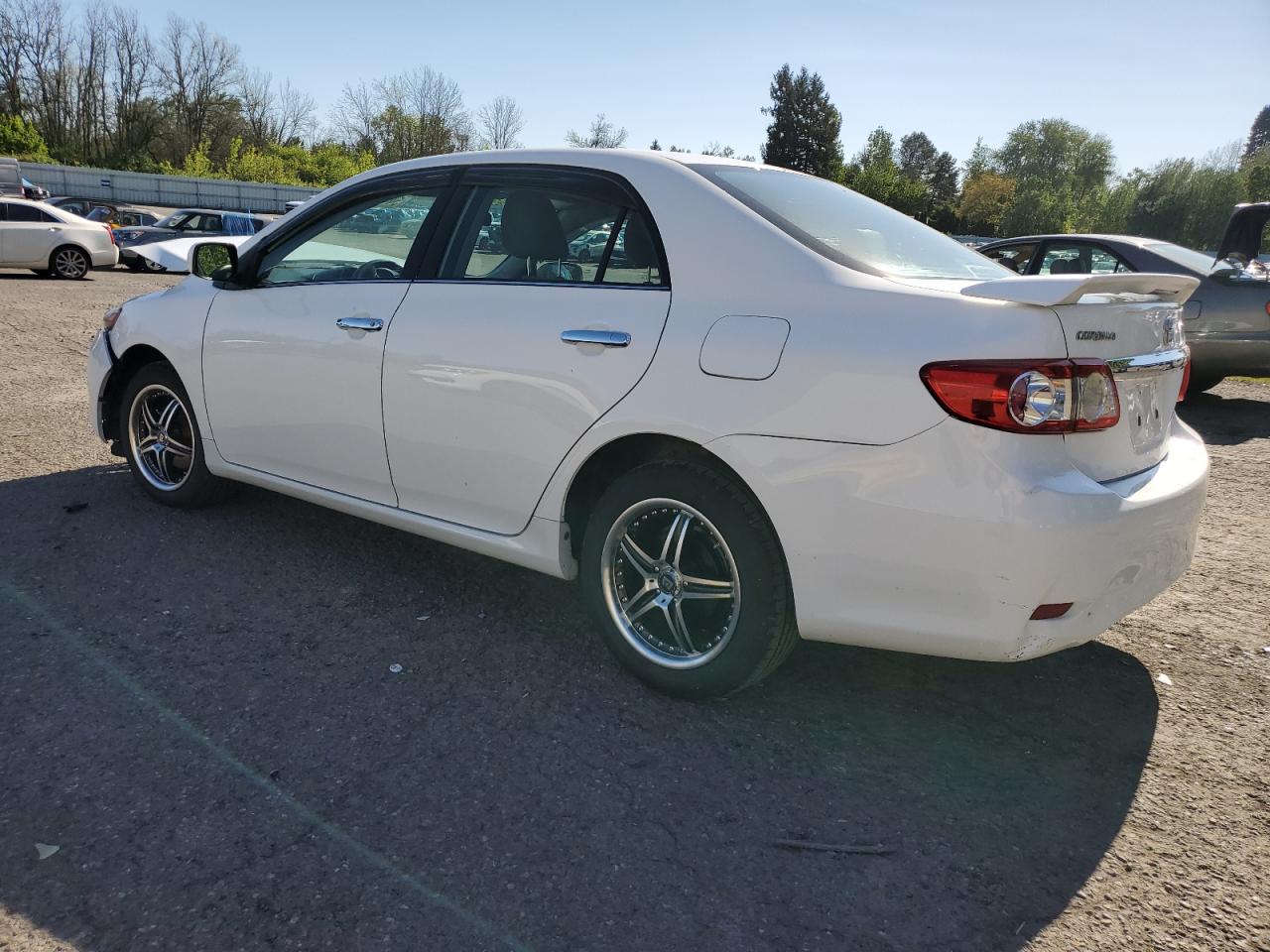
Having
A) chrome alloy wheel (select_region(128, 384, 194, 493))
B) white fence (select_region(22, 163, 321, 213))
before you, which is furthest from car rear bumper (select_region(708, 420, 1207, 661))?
white fence (select_region(22, 163, 321, 213))

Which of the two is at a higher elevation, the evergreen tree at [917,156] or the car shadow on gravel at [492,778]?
the evergreen tree at [917,156]

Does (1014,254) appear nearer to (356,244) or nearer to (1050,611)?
(356,244)

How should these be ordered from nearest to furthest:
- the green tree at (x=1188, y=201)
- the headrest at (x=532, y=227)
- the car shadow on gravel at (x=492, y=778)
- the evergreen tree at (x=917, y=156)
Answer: the car shadow on gravel at (x=492, y=778) < the headrest at (x=532, y=227) < the green tree at (x=1188, y=201) < the evergreen tree at (x=917, y=156)

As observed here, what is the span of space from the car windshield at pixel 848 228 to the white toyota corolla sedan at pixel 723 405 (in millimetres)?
18

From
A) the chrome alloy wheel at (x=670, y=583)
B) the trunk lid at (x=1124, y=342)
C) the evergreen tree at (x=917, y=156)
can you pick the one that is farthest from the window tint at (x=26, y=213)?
the evergreen tree at (x=917, y=156)

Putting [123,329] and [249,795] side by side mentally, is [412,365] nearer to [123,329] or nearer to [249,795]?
[249,795]

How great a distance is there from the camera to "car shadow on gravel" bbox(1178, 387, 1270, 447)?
7621 millimetres

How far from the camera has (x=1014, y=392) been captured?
239 centimetres

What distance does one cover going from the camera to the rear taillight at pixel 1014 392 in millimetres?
2393

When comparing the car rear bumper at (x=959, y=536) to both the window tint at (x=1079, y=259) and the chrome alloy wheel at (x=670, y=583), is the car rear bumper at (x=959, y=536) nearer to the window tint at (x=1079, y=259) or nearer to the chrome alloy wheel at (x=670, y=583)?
the chrome alloy wheel at (x=670, y=583)

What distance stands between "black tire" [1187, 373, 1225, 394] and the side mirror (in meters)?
8.23

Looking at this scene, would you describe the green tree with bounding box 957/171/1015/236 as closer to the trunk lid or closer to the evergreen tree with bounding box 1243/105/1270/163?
the evergreen tree with bounding box 1243/105/1270/163

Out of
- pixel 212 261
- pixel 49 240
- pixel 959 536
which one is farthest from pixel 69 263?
pixel 959 536

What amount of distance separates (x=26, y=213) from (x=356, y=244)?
19.1 metres
